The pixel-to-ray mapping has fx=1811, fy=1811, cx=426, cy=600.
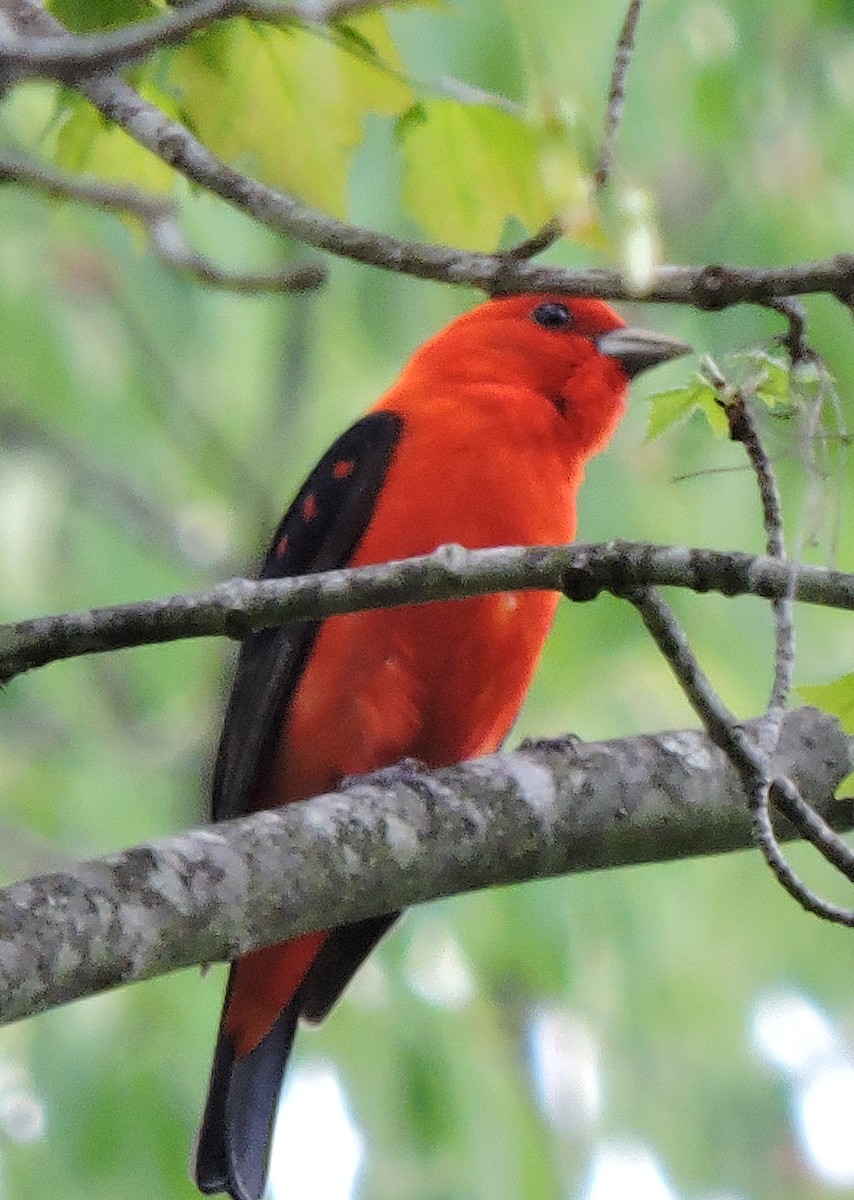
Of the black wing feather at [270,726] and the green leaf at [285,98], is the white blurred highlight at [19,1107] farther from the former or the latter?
the green leaf at [285,98]

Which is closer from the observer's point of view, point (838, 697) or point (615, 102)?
point (838, 697)

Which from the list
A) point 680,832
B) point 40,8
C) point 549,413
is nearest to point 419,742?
point 549,413

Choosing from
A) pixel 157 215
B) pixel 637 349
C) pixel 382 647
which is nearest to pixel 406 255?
pixel 157 215

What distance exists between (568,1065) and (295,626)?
10.8 ft

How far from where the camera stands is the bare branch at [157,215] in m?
2.23

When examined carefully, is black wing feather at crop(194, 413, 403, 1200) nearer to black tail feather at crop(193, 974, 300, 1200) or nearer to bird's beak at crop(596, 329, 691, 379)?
black tail feather at crop(193, 974, 300, 1200)

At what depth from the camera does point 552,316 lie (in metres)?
4.64

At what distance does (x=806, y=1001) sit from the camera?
667 cm

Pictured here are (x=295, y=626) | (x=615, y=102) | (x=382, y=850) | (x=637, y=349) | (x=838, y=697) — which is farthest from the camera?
(x=637, y=349)

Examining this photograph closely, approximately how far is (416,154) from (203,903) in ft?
3.76

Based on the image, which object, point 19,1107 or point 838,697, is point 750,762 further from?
point 19,1107

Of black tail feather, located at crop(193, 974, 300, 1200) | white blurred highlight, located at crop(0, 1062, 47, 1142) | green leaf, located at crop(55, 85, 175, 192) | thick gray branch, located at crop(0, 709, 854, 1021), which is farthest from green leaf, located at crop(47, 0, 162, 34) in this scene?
white blurred highlight, located at crop(0, 1062, 47, 1142)

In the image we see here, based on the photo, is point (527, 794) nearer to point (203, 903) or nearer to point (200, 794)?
point (203, 903)

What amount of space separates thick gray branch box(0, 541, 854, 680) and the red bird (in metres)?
1.41
